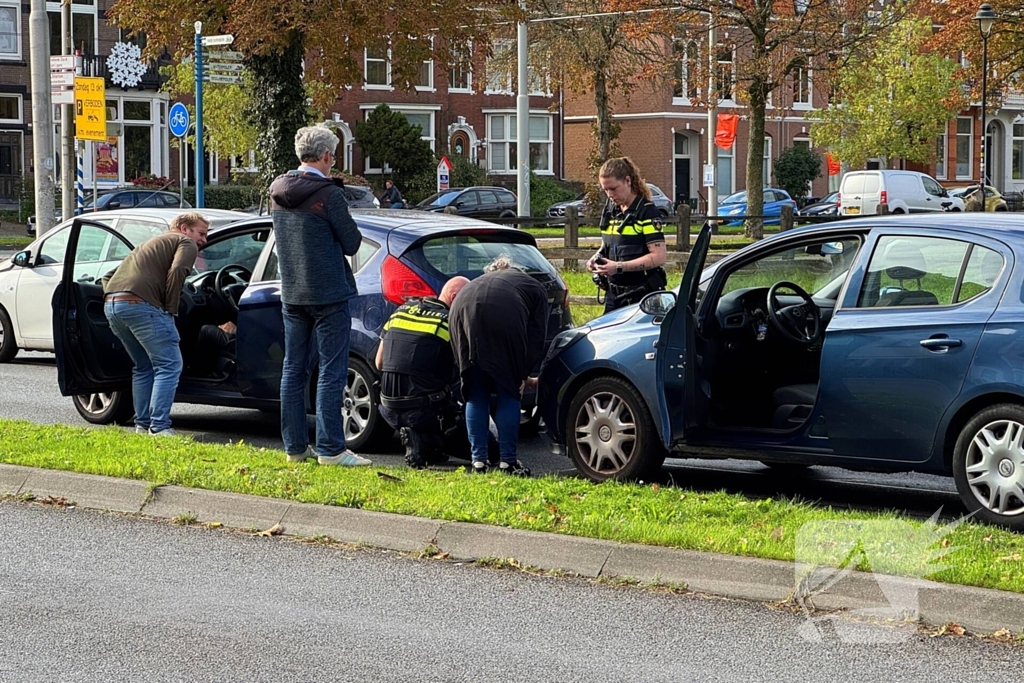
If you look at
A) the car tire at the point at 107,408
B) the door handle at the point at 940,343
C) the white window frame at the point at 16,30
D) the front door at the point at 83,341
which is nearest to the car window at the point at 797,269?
the door handle at the point at 940,343

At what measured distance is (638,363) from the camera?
28.1 ft

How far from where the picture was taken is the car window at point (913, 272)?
761cm

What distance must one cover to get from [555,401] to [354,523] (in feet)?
6.19

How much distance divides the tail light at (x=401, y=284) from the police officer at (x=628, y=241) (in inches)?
49.3

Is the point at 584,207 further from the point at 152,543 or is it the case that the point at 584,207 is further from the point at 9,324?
the point at 152,543

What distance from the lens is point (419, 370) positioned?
29.8 feet

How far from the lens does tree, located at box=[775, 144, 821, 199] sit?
66062 mm

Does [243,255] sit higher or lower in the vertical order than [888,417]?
higher

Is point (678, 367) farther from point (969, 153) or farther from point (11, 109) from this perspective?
point (969, 153)

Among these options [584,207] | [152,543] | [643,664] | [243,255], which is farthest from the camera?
[584,207]

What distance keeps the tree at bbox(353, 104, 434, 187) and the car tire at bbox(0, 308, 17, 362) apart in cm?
4208

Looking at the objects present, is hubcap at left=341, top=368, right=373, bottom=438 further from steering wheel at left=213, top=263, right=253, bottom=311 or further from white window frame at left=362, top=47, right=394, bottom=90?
white window frame at left=362, top=47, right=394, bottom=90

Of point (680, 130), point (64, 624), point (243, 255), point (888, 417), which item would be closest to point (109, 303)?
point (243, 255)

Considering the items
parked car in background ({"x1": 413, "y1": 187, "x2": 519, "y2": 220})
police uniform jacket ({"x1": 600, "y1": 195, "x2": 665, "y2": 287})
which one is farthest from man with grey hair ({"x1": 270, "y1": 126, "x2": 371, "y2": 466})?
parked car in background ({"x1": 413, "y1": 187, "x2": 519, "y2": 220})
